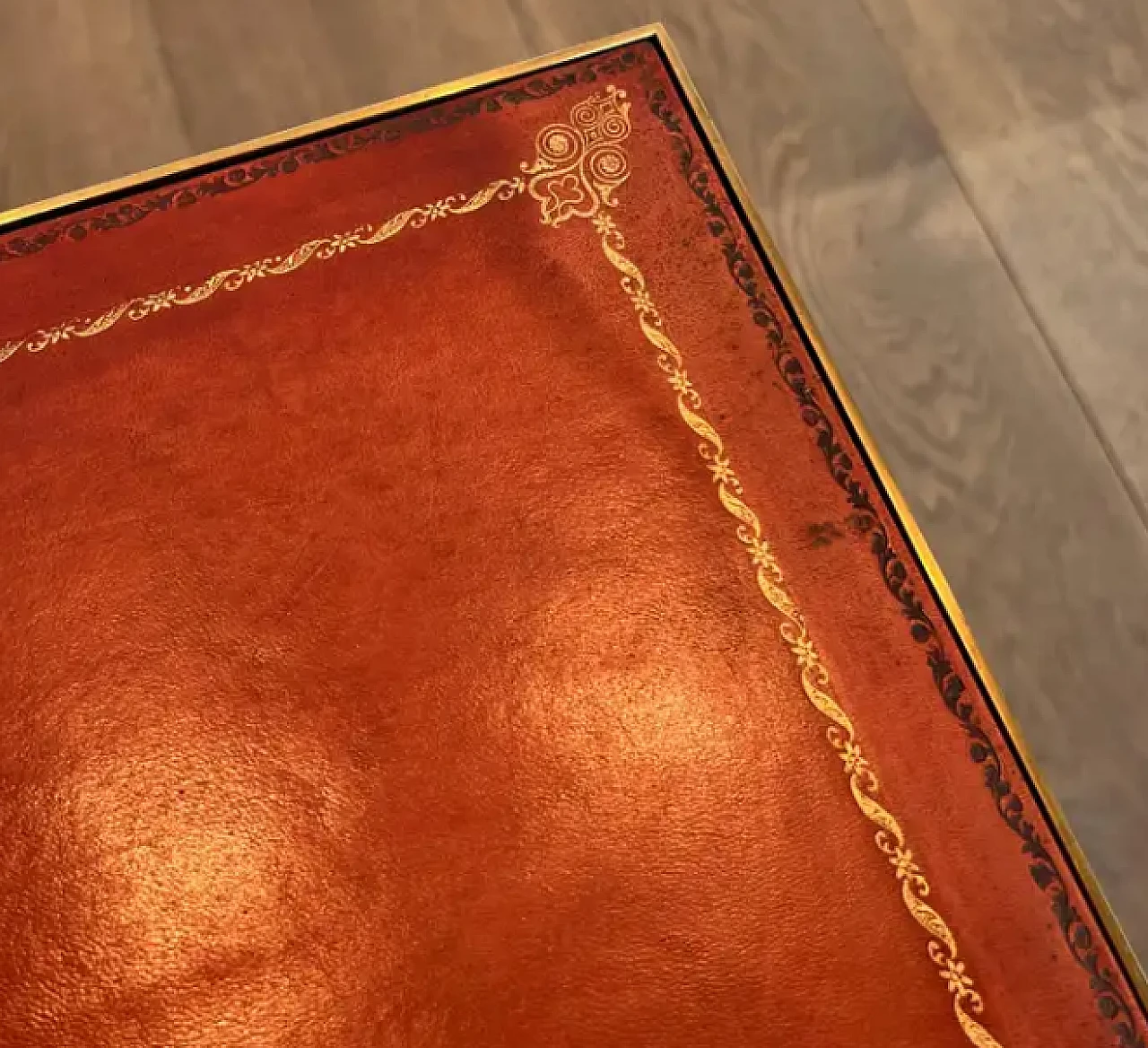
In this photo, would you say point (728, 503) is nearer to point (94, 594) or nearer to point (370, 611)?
point (370, 611)

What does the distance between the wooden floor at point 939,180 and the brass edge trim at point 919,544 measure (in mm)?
28

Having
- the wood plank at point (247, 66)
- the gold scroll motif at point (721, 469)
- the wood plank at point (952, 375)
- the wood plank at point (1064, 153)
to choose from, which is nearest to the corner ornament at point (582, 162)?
the gold scroll motif at point (721, 469)

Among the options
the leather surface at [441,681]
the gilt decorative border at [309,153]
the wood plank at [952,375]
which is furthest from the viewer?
the gilt decorative border at [309,153]

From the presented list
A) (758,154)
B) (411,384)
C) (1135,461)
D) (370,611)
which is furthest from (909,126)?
(370,611)

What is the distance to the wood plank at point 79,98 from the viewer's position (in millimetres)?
1177

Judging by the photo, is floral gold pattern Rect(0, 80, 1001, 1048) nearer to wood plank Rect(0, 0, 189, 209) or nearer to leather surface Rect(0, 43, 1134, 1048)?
leather surface Rect(0, 43, 1134, 1048)

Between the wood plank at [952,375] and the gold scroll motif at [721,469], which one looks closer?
the gold scroll motif at [721,469]

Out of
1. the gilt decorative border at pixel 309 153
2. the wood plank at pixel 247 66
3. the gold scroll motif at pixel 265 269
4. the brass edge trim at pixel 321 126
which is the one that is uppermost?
the wood plank at pixel 247 66

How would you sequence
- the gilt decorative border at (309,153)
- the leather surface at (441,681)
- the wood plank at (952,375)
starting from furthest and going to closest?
the gilt decorative border at (309,153) < the wood plank at (952,375) < the leather surface at (441,681)

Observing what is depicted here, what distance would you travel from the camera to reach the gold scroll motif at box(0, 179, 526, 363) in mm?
1073

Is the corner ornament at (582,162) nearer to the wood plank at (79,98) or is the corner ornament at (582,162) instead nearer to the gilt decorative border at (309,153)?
the gilt decorative border at (309,153)

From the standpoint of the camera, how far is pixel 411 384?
3.47 ft

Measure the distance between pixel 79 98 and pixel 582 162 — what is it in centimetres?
58

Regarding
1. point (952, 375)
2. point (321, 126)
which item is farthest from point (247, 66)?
point (952, 375)
